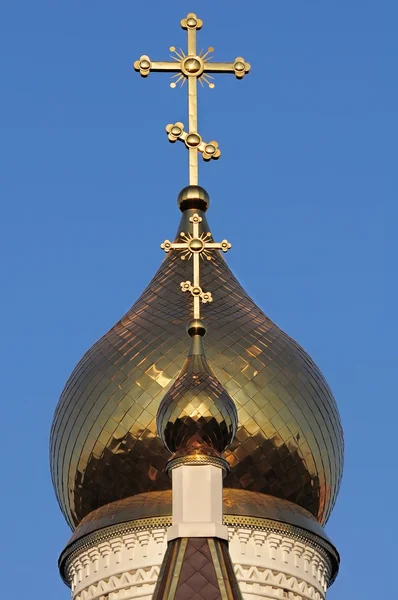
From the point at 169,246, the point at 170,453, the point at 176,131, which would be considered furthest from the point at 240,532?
the point at 176,131

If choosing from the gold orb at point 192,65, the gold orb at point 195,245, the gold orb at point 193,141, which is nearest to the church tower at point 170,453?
the gold orb at point 192,65

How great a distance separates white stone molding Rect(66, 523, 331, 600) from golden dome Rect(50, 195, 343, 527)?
1.56ft

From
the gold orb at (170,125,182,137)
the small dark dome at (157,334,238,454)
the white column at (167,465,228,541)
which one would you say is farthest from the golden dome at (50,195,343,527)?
the white column at (167,465,228,541)

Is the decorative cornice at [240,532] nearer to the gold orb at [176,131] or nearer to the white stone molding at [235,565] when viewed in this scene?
the white stone molding at [235,565]

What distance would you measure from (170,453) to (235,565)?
1519 millimetres

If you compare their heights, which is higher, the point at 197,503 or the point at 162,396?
the point at 162,396

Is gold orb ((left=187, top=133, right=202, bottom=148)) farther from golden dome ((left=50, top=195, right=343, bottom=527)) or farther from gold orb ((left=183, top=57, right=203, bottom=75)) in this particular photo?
golden dome ((left=50, top=195, right=343, bottom=527))

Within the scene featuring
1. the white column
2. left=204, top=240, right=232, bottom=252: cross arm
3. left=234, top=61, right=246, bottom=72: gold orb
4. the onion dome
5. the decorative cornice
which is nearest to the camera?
the white column

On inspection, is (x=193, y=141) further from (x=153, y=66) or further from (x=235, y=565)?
(x=235, y=565)

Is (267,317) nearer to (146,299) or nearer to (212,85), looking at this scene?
(146,299)

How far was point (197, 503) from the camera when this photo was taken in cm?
2048

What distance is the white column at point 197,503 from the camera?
20.4 m

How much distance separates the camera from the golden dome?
24.5m

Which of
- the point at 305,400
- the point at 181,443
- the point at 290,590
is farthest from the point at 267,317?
the point at 181,443
